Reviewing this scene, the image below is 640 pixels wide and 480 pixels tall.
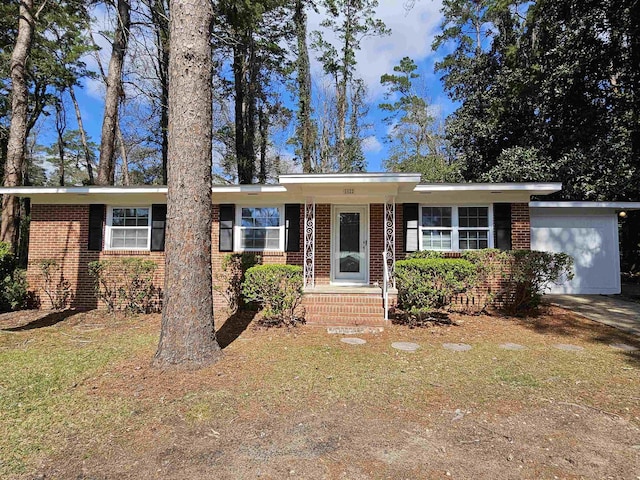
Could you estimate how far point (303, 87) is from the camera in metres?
16.8

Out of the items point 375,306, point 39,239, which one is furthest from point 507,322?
point 39,239

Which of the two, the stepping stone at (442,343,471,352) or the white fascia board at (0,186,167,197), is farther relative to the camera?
the white fascia board at (0,186,167,197)

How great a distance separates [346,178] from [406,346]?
319cm

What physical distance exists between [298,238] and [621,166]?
35.7ft

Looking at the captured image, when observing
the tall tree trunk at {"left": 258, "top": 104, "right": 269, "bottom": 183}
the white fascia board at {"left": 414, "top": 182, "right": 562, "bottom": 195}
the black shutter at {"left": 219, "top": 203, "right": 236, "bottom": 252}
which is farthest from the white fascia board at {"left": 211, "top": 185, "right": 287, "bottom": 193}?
the tall tree trunk at {"left": 258, "top": 104, "right": 269, "bottom": 183}

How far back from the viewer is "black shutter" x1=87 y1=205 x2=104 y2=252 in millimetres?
8055

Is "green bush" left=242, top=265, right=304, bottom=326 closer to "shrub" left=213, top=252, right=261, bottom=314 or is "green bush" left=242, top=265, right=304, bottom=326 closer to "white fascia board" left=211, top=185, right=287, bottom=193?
"shrub" left=213, top=252, right=261, bottom=314

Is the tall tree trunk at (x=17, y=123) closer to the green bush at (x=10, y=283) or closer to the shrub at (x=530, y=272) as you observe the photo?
the green bush at (x=10, y=283)

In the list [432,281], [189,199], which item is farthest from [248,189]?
[432,281]

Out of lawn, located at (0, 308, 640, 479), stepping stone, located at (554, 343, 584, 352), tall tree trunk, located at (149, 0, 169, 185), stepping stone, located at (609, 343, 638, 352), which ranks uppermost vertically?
tall tree trunk, located at (149, 0, 169, 185)

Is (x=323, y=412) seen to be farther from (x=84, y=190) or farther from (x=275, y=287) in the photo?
(x=84, y=190)

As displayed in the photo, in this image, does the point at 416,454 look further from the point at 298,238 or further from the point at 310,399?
the point at 298,238

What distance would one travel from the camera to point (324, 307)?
6594mm

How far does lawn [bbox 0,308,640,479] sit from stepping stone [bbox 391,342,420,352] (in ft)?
0.39
